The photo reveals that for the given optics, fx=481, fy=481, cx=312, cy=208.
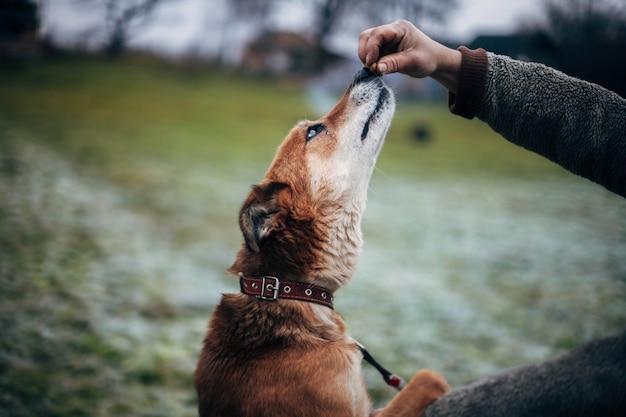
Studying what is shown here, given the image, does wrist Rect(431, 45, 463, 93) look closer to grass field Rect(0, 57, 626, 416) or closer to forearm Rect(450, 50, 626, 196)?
forearm Rect(450, 50, 626, 196)

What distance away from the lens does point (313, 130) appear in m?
3.28

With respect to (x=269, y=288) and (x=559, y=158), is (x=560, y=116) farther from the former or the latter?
(x=269, y=288)

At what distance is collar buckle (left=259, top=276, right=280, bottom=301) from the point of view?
264 centimetres

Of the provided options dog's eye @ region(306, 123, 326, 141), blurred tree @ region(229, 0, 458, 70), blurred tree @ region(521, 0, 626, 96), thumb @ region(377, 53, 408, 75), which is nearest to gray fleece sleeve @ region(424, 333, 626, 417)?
thumb @ region(377, 53, 408, 75)

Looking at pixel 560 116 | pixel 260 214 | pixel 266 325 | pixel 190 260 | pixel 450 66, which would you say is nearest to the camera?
pixel 560 116

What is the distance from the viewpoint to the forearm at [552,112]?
1709 mm

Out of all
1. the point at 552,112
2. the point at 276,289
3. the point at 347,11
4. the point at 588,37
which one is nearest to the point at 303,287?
the point at 276,289

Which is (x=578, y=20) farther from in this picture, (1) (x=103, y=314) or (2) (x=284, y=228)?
(1) (x=103, y=314)

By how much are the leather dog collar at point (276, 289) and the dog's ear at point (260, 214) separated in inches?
7.2

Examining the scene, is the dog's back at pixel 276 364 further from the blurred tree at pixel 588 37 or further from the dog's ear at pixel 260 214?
the blurred tree at pixel 588 37

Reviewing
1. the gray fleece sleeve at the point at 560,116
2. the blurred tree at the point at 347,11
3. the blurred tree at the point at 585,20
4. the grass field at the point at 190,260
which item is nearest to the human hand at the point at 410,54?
the gray fleece sleeve at the point at 560,116

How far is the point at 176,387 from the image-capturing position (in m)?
4.12

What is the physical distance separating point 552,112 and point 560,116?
0.03 metres

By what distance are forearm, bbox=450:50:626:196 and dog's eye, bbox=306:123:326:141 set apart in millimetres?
1328
